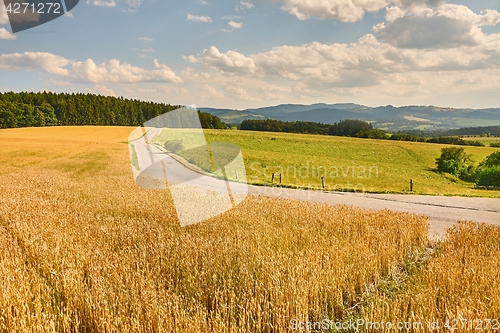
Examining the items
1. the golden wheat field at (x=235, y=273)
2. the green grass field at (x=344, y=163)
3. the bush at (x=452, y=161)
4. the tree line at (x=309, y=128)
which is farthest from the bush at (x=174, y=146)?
the tree line at (x=309, y=128)

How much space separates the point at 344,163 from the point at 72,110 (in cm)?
11832

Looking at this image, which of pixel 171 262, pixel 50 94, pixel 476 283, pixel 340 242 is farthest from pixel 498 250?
pixel 50 94

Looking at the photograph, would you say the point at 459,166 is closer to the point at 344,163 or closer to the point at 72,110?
the point at 344,163

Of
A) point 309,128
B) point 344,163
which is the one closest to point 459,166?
point 344,163

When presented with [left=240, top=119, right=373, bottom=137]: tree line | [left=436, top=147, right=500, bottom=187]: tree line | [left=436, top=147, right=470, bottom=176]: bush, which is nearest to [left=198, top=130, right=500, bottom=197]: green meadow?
[left=436, top=147, right=470, bottom=176]: bush

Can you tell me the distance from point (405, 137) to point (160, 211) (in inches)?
4814

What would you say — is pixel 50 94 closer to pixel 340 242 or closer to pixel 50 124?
pixel 50 124

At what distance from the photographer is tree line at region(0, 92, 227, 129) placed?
367 feet

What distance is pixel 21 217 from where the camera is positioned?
410 inches

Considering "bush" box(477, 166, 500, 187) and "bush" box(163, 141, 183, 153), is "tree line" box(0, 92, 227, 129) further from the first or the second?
"bush" box(477, 166, 500, 187)

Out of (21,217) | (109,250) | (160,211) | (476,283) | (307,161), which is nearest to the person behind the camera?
(476,283)

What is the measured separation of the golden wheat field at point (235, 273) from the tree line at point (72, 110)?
114m

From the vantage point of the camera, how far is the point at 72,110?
427 feet

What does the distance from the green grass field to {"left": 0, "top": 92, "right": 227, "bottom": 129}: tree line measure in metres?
54.2
